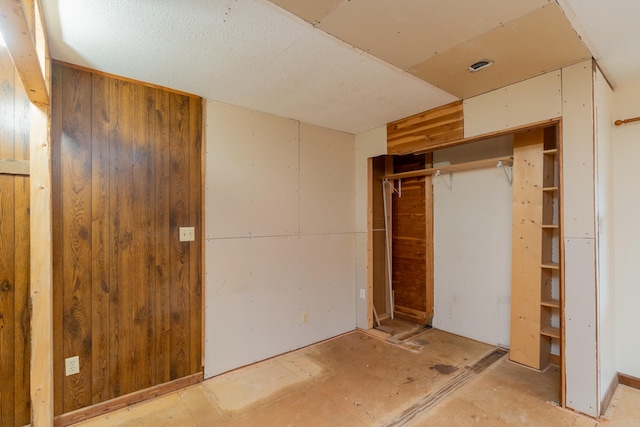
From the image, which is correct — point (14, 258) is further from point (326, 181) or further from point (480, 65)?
point (480, 65)

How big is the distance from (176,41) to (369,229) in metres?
2.60

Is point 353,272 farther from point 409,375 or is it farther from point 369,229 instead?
point 409,375

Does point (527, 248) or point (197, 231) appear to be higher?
point (197, 231)

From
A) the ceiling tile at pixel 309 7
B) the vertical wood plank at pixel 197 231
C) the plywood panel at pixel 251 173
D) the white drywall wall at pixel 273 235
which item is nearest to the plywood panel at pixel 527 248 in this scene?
the white drywall wall at pixel 273 235

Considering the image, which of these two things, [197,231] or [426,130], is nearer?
[197,231]

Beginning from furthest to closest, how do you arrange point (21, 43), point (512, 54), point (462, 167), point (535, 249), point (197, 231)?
point (462, 167) < point (535, 249) < point (197, 231) < point (512, 54) < point (21, 43)

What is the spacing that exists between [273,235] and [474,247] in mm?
2179

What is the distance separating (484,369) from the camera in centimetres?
264

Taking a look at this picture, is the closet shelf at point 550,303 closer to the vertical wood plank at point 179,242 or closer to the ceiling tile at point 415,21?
the ceiling tile at point 415,21

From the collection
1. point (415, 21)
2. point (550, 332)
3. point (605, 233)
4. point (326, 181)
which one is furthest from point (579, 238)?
point (326, 181)

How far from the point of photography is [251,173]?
2.81 meters

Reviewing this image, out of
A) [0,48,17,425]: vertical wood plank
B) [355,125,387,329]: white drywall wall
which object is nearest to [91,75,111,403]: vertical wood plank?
[0,48,17,425]: vertical wood plank

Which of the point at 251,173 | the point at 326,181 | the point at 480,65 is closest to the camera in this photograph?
the point at 480,65

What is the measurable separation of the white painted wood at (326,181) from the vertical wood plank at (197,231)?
1043mm
